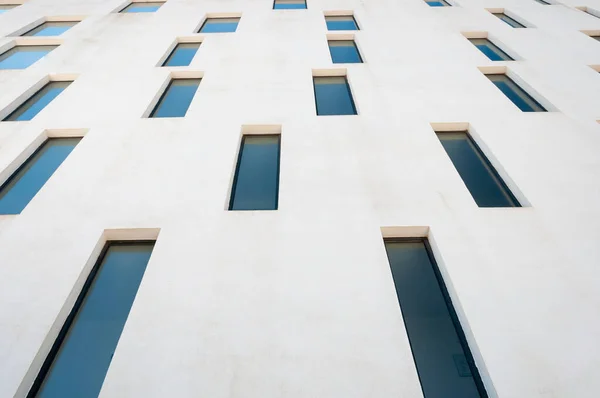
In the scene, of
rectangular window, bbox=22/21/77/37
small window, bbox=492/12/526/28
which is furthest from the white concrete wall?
rectangular window, bbox=22/21/77/37

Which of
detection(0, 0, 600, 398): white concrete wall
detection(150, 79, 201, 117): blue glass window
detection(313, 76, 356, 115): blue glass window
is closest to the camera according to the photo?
detection(0, 0, 600, 398): white concrete wall

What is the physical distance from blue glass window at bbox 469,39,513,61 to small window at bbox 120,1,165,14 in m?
14.5

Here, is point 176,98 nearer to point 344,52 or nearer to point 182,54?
point 182,54

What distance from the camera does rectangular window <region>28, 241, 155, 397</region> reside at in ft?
15.3

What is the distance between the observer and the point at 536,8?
586 inches

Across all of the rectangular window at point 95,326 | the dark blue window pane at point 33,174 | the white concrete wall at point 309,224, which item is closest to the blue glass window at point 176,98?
the white concrete wall at point 309,224

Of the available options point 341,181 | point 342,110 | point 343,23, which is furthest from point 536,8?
point 341,181

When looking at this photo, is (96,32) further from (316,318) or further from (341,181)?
(316,318)

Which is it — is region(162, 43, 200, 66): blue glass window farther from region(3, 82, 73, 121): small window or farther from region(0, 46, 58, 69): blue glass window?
region(0, 46, 58, 69): blue glass window

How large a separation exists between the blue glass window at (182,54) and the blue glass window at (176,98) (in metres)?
1.38

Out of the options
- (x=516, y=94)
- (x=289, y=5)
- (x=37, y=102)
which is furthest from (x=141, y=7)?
(x=516, y=94)

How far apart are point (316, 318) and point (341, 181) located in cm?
307

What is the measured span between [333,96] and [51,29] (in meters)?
13.4

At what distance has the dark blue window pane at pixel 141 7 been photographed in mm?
15484
